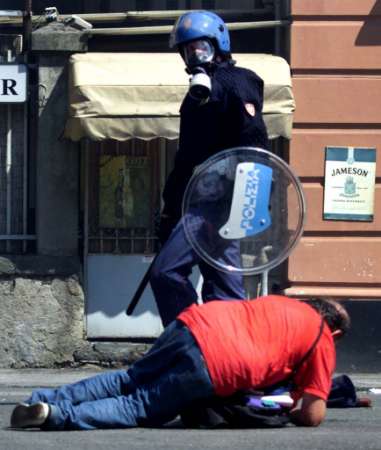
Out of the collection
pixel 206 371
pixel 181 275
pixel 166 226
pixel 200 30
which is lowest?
pixel 206 371

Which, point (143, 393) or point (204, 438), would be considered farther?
point (143, 393)

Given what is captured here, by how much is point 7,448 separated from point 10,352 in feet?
16.9

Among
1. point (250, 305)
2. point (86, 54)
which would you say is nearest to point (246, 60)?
point (86, 54)

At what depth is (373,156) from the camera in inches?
409

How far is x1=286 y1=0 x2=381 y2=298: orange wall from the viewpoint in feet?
33.7

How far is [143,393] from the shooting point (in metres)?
5.88

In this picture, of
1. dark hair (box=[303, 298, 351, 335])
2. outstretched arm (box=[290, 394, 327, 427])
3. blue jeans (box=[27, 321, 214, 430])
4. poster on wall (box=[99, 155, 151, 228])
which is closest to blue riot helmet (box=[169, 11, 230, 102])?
dark hair (box=[303, 298, 351, 335])

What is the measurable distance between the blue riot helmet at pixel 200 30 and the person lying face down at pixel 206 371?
1.54 m

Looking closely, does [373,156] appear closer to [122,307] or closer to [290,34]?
[290,34]

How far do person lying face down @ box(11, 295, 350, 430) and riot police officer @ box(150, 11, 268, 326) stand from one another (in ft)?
2.54

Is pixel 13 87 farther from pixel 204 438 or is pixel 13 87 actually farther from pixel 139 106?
pixel 204 438

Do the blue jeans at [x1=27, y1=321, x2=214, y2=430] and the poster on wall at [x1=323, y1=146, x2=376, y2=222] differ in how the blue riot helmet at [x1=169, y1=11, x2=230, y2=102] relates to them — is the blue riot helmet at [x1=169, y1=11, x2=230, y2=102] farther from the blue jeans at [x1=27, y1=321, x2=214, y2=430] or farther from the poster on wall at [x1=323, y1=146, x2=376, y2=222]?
the poster on wall at [x1=323, y1=146, x2=376, y2=222]

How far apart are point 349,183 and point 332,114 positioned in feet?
1.80

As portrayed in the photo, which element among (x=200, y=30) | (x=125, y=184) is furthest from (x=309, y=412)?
(x=125, y=184)
